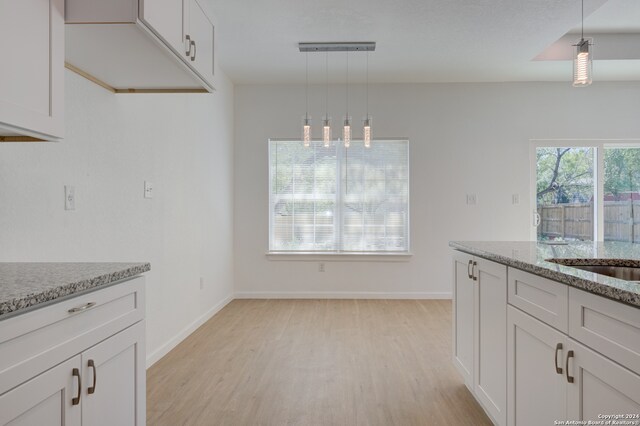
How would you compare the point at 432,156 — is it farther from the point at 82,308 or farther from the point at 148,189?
the point at 82,308

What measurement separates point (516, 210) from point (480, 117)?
1.23 m

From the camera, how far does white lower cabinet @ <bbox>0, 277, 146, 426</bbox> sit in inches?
37.9

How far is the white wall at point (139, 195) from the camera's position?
1827 millimetres

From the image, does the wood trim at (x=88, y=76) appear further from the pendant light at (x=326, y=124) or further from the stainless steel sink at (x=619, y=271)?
the stainless steel sink at (x=619, y=271)

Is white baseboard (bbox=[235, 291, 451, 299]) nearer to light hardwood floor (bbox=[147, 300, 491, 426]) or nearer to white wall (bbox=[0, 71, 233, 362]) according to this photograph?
white wall (bbox=[0, 71, 233, 362])

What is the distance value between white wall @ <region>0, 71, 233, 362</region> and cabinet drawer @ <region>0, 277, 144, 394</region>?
657 millimetres

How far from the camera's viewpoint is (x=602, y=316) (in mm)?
1161

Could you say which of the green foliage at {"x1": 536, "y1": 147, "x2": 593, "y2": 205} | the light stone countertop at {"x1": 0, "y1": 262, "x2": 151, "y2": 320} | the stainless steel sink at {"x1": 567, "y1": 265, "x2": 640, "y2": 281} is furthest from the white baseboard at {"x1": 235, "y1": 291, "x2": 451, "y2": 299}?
the light stone countertop at {"x1": 0, "y1": 262, "x2": 151, "y2": 320}

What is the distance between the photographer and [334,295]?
5105mm

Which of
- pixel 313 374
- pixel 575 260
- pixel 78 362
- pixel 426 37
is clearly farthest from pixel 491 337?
pixel 426 37

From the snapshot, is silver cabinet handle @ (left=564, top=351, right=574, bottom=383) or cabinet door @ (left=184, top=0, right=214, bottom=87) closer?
silver cabinet handle @ (left=564, top=351, right=574, bottom=383)

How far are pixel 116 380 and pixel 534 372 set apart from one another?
1528 millimetres

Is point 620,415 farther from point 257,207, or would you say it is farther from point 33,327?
point 257,207

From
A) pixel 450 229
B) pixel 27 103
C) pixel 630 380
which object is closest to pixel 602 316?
pixel 630 380
